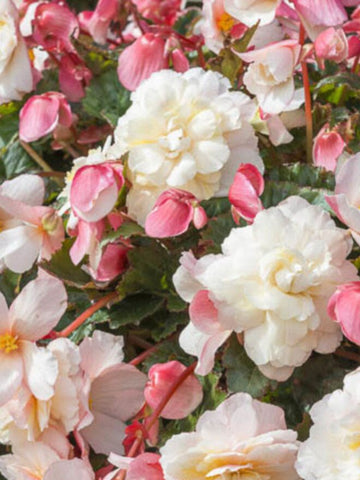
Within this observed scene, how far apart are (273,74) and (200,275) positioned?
239mm

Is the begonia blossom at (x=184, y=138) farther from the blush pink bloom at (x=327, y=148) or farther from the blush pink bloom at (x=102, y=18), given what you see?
the blush pink bloom at (x=102, y=18)

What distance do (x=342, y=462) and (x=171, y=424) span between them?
0.22 m

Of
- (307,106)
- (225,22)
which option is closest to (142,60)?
(225,22)

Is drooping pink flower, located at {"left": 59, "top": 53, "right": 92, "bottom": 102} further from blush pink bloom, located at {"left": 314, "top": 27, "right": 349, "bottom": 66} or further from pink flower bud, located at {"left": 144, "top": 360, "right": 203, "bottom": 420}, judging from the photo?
pink flower bud, located at {"left": 144, "top": 360, "right": 203, "bottom": 420}

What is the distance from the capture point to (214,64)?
1.02 meters

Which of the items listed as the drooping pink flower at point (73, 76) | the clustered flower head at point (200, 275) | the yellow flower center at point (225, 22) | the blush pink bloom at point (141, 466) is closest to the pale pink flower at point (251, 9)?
the clustered flower head at point (200, 275)

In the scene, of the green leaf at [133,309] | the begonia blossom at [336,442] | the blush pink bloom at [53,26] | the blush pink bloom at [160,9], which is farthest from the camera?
the blush pink bloom at [160,9]

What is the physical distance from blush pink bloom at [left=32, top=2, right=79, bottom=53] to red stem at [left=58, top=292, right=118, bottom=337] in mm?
415

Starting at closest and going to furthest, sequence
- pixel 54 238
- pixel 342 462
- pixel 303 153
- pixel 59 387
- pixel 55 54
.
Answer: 1. pixel 342 462
2. pixel 59 387
3. pixel 54 238
4. pixel 303 153
5. pixel 55 54

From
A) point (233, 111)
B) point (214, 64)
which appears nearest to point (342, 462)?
point (233, 111)

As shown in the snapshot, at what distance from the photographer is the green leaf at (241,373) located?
740 millimetres

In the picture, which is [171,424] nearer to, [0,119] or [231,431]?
[231,431]

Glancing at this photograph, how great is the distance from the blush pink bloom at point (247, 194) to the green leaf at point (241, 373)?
0.11m

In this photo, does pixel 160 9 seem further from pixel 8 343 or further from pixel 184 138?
pixel 8 343
